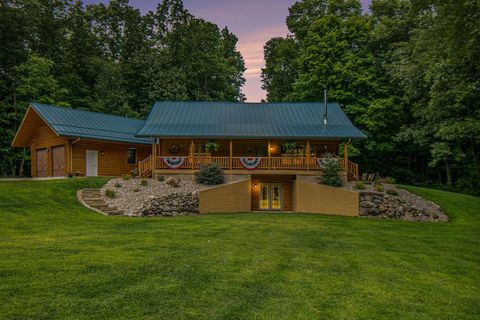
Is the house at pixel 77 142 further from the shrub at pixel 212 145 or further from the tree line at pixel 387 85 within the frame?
the tree line at pixel 387 85

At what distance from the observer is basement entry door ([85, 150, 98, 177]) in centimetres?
2291

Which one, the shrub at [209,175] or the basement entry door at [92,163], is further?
the basement entry door at [92,163]

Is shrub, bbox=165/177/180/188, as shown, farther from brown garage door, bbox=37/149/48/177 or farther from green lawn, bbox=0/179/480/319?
brown garage door, bbox=37/149/48/177

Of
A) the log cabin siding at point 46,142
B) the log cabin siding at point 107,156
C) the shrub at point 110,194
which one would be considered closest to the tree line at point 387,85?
the log cabin siding at point 107,156

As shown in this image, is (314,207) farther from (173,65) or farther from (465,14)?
(173,65)

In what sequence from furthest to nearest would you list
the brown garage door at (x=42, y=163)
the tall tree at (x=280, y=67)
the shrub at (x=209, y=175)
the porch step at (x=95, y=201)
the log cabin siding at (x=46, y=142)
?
1. the tall tree at (x=280, y=67)
2. the brown garage door at (x=42, y=163)
3. the log cabin siding at (x=46, y=142)
4. the shrub at (x=209, y=175)
5. the porch step at (x=95, y=201)

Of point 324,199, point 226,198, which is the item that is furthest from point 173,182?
point 324,199

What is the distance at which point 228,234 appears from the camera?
1018 cm

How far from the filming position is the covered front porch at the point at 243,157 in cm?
1988

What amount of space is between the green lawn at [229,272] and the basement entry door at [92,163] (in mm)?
11544

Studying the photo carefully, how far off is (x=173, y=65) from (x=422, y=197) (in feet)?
98.2

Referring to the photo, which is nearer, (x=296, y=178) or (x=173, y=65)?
(x=296, y=178)

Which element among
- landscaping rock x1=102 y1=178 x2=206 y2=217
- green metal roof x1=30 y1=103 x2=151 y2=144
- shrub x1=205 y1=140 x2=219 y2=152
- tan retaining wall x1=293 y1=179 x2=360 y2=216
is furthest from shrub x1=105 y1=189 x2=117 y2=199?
tan retaining wall x1=293 y1=179 x2=360 y2=216

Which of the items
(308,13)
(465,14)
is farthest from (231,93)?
(465,14)
